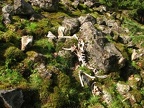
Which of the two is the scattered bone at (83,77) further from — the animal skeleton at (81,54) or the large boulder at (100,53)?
the large boulder at (100,53)

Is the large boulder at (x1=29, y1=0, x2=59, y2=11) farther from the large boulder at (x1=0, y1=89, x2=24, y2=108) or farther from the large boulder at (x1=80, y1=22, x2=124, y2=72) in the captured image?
the large boulder at (x1=0, y1=89, x2=24, y2=108)

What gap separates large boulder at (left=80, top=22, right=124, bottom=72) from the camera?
1741cm

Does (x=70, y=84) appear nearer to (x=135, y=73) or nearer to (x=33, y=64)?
(x=33, y=64)

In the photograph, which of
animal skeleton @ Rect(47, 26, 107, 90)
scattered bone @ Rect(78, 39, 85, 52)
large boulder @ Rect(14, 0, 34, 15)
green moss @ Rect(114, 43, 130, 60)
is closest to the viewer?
animal skeleton @ Rect(47, 26, 107, 90)

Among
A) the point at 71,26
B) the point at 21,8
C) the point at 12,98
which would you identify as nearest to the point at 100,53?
the point at 71,26

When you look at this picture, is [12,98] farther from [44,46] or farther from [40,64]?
[44,46]

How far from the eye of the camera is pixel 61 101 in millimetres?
14211

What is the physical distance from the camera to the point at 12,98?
12273 millimetres

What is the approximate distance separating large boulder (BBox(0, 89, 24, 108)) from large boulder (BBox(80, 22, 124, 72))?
21.2 feet

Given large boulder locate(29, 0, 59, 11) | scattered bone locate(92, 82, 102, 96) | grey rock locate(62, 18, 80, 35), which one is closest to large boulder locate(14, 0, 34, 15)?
grey rock locate(62, 18, 80, 35)

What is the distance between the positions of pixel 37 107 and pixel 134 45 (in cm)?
1241

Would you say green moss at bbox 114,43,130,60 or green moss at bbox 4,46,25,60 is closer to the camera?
green moss at bbox 4,46,25,60

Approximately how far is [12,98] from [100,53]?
7406 millimetres

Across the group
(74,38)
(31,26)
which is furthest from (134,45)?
(31,26)
